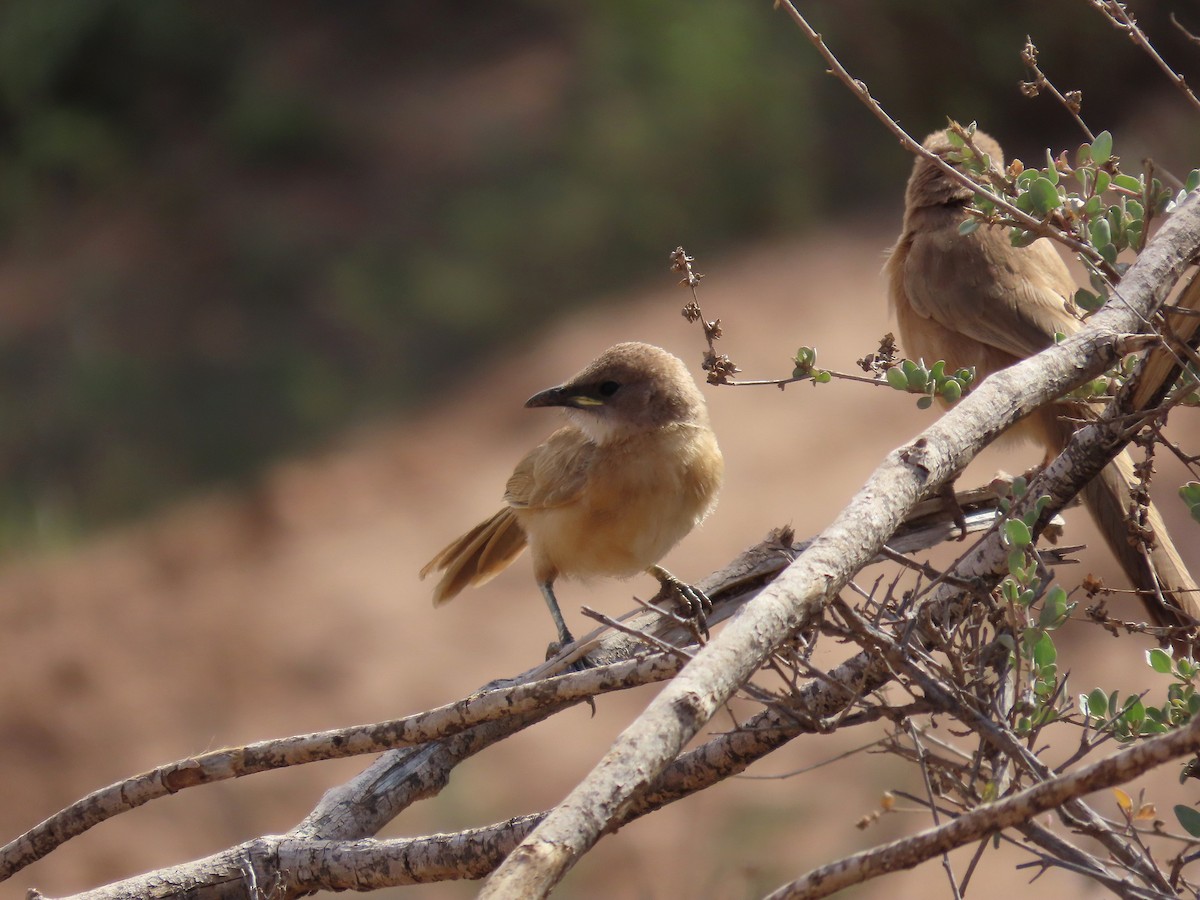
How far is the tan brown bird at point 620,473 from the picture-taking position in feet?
13.7

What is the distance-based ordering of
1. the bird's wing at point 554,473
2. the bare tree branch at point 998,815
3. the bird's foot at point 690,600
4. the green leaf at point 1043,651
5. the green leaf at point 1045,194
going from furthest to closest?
the bird's wing at point 554,473 < the bird's foot at point 690,600 < the green leaf at point 1045,194 < the green leaf at point 1043,651 < the bare tree branch at point 998,815

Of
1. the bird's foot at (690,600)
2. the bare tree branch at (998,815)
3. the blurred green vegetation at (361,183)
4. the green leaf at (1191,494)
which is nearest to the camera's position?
the bare tree branch at (998,815)

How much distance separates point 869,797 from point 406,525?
14.8 ft

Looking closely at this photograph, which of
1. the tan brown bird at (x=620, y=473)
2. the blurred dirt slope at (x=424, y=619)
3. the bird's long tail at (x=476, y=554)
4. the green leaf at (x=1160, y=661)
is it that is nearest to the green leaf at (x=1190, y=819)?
the green leaf at (x=1160, y=661)

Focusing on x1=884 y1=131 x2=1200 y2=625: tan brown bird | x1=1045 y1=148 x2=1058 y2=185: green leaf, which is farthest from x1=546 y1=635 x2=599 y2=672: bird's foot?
x1=884 y1=131 x2=1200 y2=625: tan brown bird

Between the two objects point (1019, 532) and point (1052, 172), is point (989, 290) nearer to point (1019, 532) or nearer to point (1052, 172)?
point (1052, 172)

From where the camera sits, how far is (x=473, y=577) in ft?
15.9

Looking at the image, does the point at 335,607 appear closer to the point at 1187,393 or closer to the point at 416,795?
the point at 416,795

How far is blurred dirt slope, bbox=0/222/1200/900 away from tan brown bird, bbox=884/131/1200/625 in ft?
7.55

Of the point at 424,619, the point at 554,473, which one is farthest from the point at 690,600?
the point at 424,619

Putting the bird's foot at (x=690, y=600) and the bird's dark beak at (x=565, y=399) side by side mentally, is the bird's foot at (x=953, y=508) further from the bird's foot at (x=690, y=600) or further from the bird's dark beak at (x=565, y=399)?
the bird's dark beak at (x=565, y=399)

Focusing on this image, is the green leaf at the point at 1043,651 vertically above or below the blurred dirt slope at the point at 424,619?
below

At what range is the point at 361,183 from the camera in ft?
45.5

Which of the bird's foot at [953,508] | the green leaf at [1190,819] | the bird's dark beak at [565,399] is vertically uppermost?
the bird's dark beak at [565,399]
